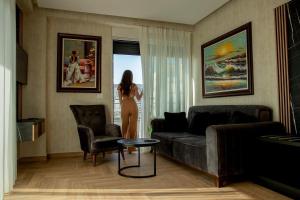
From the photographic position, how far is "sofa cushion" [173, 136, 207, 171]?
2.80 m

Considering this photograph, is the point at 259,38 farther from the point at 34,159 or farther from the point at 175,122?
the point at 34,159

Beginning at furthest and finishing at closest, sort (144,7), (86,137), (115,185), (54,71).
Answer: (54,71)
(144,7)
(86,137)
(115,185)

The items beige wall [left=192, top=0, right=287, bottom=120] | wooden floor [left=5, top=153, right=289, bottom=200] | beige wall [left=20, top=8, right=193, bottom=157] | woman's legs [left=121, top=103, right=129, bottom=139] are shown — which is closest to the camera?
wooden floor [left=5, top=153, right=289, bottom=200]

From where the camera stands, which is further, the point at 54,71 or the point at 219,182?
the point at 54,71

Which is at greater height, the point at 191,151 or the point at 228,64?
the point at 228,64

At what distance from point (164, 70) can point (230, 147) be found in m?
2.48

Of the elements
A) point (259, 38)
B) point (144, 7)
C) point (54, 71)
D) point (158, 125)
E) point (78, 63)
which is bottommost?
point (158, 125)

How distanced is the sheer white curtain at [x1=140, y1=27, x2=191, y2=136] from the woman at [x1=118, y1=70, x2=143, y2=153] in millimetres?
333

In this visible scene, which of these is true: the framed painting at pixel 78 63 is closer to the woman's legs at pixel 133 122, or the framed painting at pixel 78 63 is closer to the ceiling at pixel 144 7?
the ceiling at pixel 144 7

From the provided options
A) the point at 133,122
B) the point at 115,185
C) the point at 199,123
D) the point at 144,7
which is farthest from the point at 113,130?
the point at 144,7

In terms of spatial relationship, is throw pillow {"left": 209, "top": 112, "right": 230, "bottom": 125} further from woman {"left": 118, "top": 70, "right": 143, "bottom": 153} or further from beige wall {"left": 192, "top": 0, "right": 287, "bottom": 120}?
woman {"left": 118, "top": 70, "right": 143, "bottom": 153}

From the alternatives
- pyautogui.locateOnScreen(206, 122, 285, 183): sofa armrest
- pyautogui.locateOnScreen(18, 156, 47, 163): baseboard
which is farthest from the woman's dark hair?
pyautogui.locateOnScreen(206, 122, 285, 183): sofa armrest

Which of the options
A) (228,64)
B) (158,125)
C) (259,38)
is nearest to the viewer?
(259,38)

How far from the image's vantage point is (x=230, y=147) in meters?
2.57
